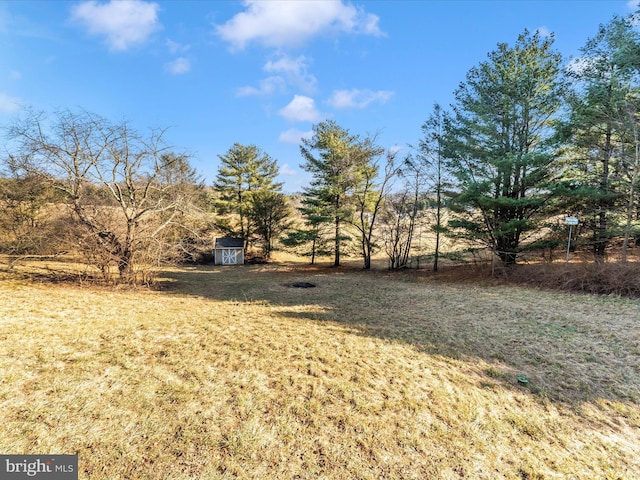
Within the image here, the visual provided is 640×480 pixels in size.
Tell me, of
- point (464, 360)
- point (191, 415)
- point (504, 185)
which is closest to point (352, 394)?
point (191, 415)

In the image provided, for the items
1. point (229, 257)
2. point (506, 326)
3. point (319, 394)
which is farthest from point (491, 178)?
point (229, 257)

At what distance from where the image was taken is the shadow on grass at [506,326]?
11.0 ft

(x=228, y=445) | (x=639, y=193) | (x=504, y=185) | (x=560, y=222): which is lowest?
(x=228, y=445)

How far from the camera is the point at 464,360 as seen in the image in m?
3.79

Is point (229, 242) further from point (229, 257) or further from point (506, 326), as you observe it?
point (506, 326)

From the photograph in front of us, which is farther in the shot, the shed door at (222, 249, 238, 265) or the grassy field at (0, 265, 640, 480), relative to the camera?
the shed door at (222, 249, 238, 265)

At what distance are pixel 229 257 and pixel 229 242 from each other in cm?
115

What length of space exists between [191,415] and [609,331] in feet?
22.4

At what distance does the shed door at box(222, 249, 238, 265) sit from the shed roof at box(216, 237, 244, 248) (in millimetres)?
368

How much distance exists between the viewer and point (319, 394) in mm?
2896

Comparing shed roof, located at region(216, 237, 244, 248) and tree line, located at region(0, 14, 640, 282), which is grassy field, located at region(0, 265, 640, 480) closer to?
tree line, located at region(0, 14, 640, 282)

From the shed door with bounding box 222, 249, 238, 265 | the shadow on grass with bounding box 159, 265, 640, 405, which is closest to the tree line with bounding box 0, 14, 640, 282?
the shadow on grass with bounding box 159, 265, 640, 405

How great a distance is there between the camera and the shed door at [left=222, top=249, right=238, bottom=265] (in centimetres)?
1920

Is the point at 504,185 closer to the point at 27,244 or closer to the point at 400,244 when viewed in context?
the point at 400,244
